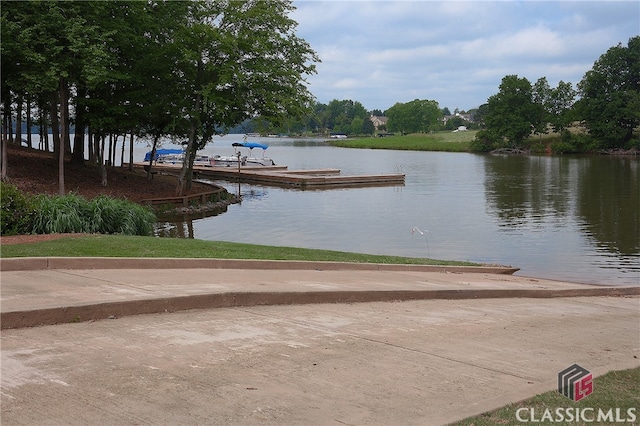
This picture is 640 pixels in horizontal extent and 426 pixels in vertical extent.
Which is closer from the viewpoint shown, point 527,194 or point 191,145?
point 191,145

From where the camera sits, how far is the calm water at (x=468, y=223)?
2334 centimetres

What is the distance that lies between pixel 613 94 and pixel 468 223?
86.8 m

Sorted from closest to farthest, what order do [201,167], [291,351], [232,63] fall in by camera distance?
[291,351] → [232,63] → [201,167]

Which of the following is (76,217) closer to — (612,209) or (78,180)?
(78,180)

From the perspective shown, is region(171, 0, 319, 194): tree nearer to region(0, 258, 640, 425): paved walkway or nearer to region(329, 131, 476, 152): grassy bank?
region(0, 258, 640, 425): paved walkway

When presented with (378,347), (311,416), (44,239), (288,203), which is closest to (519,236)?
(288,203)

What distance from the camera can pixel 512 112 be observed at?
122m

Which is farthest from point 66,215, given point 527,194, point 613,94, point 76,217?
point 613,94

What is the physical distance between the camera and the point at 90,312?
8047mm

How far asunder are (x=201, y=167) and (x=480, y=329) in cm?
6158

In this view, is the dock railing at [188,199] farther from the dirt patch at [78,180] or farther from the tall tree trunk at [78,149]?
the tall tree trunk at [78,149]

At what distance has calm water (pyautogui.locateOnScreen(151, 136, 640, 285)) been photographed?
76.6 feet

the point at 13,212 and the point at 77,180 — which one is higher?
the point at 77,180

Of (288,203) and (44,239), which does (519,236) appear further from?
(44,239)
